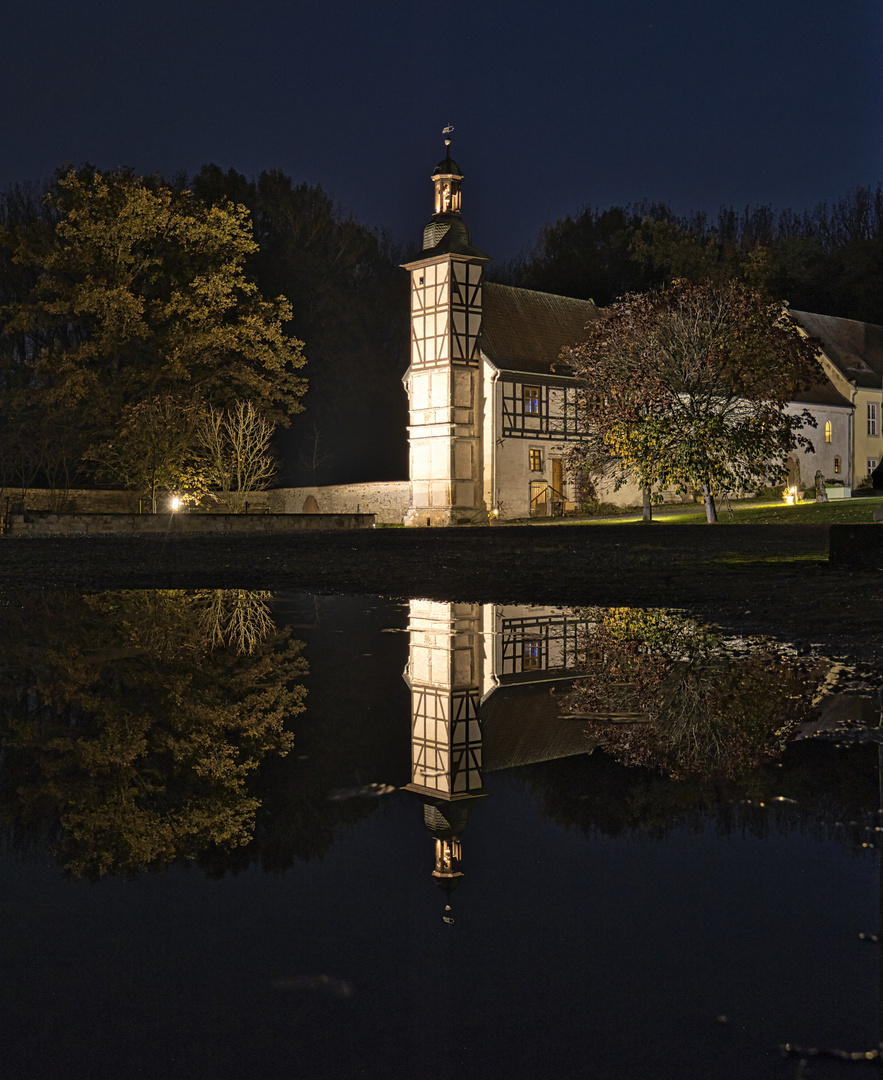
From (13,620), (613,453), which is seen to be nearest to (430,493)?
(613,453)

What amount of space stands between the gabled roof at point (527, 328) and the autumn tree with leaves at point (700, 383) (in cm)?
963

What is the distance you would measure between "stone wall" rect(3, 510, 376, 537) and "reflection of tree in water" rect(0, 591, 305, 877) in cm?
2629

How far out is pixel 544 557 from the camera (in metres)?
16.0

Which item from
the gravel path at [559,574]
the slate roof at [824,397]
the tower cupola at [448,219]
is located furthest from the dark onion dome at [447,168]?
the gravel path at [559,574]

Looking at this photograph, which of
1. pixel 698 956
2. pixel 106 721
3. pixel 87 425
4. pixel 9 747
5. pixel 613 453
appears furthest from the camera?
pixel 87 425

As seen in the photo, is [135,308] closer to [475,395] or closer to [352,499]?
[352,499]

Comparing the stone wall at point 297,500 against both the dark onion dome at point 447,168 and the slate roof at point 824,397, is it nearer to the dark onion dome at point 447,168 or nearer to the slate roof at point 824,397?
the dark onion dome at point 447,168

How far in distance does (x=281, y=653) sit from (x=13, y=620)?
2.65 metres

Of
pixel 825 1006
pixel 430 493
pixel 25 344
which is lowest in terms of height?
pixel 825 1006

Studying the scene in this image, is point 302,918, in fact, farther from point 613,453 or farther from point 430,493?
point 430,493

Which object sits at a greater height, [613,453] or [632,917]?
[613,453]

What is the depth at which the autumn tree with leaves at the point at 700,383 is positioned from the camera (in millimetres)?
30922

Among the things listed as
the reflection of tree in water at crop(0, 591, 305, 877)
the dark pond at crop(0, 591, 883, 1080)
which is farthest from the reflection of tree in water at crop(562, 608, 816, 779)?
the reflection of tree in water at crop(0, 591, 305, 877)

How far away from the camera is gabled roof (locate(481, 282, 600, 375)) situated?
146 feet
